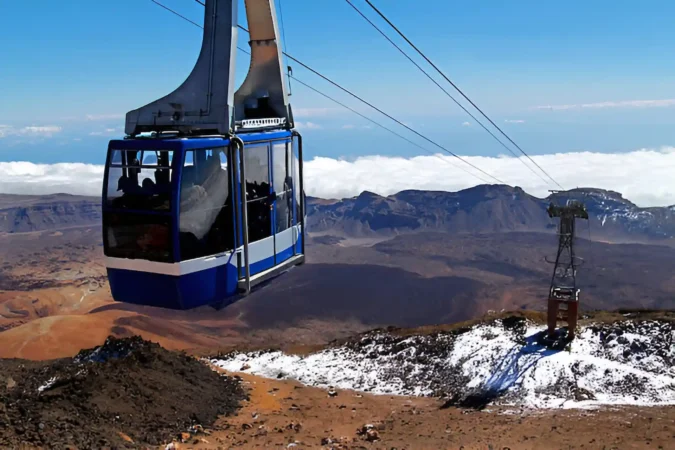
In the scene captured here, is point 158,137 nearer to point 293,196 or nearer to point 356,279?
point 293,196

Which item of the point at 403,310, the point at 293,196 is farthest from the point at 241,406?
the point at 403,310

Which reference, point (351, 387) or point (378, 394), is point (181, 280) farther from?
point (351, 387)

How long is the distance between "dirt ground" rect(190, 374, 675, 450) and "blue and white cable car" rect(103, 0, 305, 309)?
5.29 meters

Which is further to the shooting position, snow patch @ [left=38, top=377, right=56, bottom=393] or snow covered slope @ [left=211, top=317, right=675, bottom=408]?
snow covered slope @ [left=211, top=317, right=675, bottom=408]

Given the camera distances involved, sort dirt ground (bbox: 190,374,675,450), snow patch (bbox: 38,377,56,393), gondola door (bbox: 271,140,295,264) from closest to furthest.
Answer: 1. gondola door (bbox: 271,140,295,264)
2. dirt ground (bbox: 190,374,675,450)
3. snow patch (bbox: 38,377,56,393)

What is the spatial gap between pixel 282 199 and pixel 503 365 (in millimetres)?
12781

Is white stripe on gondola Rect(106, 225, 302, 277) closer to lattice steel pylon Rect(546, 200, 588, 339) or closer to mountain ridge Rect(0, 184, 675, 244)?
lattice steel pylon Rect(546, 200, 588, 339)

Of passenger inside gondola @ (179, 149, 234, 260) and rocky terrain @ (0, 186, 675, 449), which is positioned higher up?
passenger inside gondola @ (179, 149, 234, 260)

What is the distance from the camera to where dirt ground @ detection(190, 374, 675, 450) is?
528 inches

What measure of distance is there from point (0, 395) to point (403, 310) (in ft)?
188

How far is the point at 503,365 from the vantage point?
67.3 feet

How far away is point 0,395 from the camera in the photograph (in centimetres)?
1263

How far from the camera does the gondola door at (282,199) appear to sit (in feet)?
35.2

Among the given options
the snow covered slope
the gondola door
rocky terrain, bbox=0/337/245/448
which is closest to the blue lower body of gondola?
the gondola door
